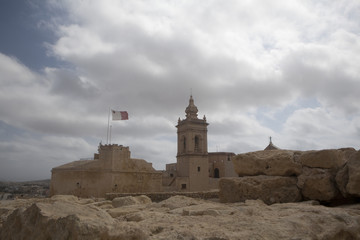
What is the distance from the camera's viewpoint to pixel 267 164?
5070mm

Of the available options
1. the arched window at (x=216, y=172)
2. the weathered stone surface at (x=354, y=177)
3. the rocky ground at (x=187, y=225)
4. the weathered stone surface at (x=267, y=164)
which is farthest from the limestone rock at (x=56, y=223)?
the arched window at (x=216, y=172)

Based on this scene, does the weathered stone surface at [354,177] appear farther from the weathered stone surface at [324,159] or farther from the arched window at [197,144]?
the arched window at [197,144]

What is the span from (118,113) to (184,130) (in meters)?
15.8

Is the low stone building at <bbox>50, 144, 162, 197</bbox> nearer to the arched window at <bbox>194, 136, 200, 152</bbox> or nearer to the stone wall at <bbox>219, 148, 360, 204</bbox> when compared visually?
the stone wall at <bbox>219, 148, 360, 204</bbox>

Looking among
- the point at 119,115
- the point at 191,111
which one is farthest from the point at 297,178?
the point at 191,111

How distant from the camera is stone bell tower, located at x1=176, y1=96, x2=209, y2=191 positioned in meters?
34.8

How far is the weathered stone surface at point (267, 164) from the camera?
4906mm

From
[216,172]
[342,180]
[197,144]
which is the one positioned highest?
[197,144]

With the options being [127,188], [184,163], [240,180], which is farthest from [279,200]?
[184,163]

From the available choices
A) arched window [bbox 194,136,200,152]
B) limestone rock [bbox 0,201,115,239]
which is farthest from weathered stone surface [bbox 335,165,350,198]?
arched window [bbox 194,136,200,152]

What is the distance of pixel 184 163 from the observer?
117ft

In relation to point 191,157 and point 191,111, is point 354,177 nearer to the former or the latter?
point 191,157

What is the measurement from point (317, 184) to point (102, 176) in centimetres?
1379

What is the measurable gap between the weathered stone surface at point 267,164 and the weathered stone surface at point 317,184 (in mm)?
196
